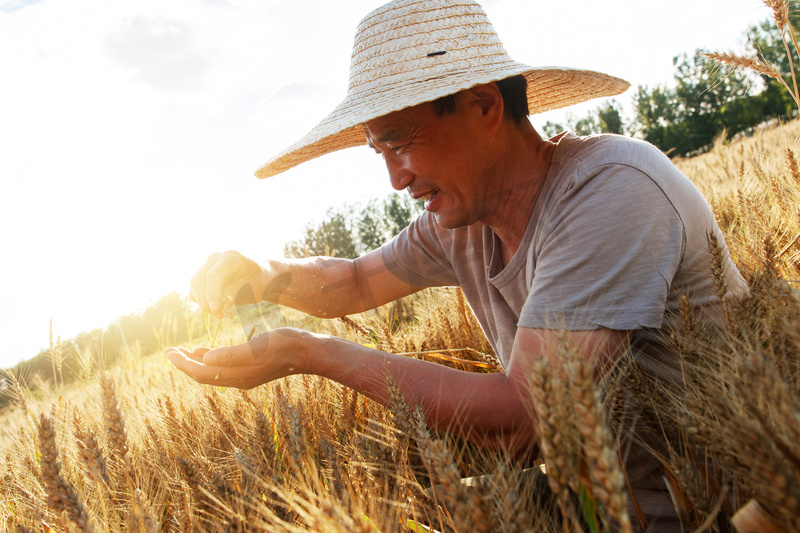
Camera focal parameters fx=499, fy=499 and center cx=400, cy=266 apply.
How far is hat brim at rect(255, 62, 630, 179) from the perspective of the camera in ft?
5.17

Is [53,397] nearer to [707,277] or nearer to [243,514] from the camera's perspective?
[243,514]

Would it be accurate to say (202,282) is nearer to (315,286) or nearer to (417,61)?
(315,286)

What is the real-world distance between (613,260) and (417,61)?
943 millimetres

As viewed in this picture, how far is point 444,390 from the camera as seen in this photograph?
4.91ft

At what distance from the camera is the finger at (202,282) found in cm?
218

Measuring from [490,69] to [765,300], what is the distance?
107cm

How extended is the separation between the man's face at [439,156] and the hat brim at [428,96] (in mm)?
128

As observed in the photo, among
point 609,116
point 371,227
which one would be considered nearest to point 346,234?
point 371,227

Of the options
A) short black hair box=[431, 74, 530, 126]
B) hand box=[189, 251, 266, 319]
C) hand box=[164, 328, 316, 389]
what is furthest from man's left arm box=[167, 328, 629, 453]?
short black hair box=[431, 74, 530, 126]

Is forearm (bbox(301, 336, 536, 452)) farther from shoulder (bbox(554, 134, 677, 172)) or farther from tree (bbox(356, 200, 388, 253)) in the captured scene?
tree (bbox(356, 200, 388, 253))

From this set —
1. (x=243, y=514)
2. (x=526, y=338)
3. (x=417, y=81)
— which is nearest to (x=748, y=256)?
(x=526, y=338)

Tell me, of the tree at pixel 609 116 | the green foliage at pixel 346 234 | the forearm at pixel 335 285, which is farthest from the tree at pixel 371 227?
the tree at pixel 609 116

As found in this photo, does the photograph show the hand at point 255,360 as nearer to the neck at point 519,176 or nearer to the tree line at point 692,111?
the neck at point 519,176

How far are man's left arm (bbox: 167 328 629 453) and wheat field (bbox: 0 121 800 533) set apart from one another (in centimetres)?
9
